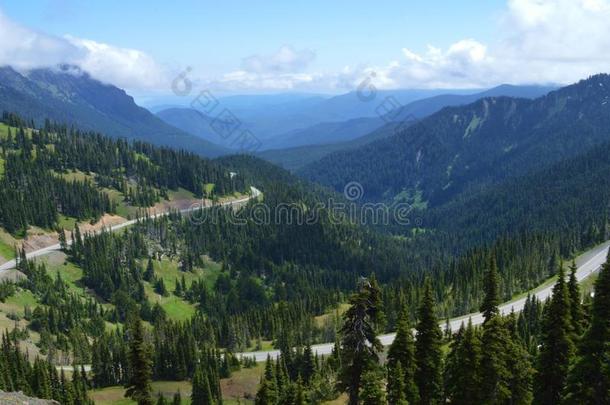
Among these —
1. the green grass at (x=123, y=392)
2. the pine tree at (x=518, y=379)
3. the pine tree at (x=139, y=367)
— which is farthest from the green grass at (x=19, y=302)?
the pine tree at (x=518, y=379)

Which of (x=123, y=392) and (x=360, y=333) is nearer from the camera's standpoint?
(x=360, y=333)

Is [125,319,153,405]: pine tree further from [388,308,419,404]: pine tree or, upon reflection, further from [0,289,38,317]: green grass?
[0,289,38,317]: green grass

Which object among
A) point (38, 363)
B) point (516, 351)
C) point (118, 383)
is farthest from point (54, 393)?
point (516, 351)

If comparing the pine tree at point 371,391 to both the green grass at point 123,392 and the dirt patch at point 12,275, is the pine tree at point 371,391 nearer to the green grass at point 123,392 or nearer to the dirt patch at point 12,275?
the green grass at point 123,392

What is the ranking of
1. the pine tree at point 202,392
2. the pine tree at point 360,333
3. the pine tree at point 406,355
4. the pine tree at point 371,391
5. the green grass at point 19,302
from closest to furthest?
1. the pine tree at point 371,391
2. the pine tree at point 360,333
3. the pine tree at point 406,355
4. the pine tree at point 202,392
5. the green grass at point 19,302

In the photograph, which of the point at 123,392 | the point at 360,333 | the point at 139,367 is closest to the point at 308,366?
the point at 123,392

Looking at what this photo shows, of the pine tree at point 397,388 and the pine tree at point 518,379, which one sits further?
the pine tree at point 518,379

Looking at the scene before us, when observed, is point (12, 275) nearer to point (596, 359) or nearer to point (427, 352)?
point (427, 352)

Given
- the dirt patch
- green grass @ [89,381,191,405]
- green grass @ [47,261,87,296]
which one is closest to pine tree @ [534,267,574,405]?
green grass @ [89,381,191,405]
